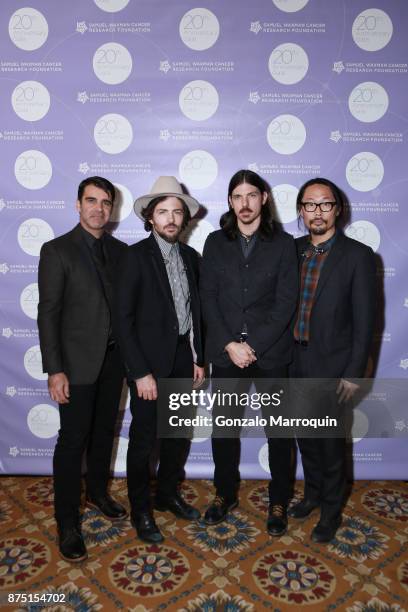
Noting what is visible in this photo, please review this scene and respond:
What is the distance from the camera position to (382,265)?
3.07 m

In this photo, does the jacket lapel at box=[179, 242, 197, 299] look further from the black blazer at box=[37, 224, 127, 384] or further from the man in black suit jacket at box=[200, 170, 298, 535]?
the black blazer at box=[37, 224, 127, 384]

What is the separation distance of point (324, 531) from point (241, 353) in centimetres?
119

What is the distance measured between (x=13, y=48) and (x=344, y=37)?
2336 millimetres

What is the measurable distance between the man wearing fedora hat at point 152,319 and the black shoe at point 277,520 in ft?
2.21

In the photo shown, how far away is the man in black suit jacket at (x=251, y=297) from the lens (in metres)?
Answer: 2.41

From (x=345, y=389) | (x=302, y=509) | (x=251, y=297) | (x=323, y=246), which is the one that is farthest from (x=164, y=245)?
(x=302, y=509)

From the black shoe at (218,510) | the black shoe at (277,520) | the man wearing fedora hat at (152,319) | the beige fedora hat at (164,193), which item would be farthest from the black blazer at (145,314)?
the black shoe at (277,520)

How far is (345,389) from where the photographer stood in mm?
2422

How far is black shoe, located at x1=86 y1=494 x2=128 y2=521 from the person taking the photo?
269cm

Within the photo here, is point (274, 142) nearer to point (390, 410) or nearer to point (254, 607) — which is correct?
point (390, 410)

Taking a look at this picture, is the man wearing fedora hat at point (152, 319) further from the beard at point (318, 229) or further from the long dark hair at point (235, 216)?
the beard at point (318, 229)

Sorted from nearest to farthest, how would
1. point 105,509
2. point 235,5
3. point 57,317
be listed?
point 57,317, point 105,509, point 235,5

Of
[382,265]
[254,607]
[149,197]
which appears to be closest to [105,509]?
[254,607]

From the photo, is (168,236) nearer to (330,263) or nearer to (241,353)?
(241,353)
